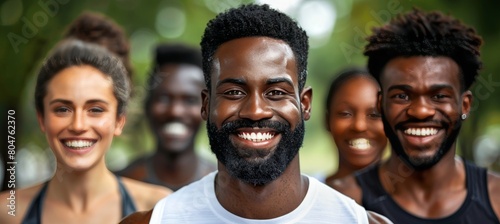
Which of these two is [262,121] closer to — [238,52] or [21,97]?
[238,52]

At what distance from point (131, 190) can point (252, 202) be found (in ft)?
5.88

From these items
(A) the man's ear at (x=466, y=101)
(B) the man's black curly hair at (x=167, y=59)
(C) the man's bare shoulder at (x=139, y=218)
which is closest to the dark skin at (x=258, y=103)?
(C) the man's bare shoulder at (x=139, y=218)

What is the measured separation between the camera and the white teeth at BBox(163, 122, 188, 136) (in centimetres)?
872

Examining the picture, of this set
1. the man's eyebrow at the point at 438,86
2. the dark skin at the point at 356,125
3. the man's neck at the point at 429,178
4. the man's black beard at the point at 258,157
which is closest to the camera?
the man's black beard at the point at 258,157

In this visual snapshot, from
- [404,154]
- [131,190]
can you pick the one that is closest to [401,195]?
[404,154]

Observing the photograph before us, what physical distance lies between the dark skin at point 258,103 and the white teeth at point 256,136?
0.02 metres

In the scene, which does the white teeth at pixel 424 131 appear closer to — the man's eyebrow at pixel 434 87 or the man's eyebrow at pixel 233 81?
the man's eyebrow at pixel 434 87

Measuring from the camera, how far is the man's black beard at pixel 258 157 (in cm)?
474

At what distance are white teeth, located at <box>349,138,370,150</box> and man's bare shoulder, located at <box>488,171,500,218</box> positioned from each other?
1.05m

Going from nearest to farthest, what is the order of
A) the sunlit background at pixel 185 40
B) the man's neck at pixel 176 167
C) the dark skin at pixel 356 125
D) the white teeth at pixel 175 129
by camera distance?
the dark skin at pixel 356 125 < the white teeth at pixel 175 129 < the man's neck at pixel 176 167 < the sunlit background at pixel 185 40

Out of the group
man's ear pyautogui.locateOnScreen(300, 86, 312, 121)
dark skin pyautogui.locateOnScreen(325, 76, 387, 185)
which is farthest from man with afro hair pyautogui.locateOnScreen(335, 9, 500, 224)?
man's ear pyautogui.locateOnScreen(300, 86, 312, 121)

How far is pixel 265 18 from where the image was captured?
490 centimetres

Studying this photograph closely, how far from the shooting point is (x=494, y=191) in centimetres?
602

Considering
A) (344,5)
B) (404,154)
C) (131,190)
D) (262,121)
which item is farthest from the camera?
(344,5)
